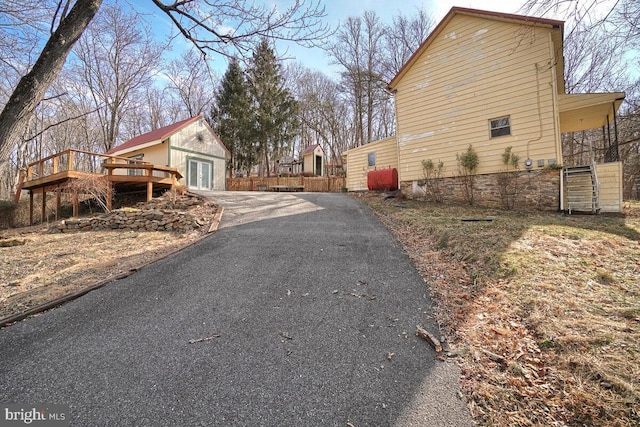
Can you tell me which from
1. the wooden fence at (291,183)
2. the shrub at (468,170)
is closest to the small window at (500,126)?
the shrub at (468,170)

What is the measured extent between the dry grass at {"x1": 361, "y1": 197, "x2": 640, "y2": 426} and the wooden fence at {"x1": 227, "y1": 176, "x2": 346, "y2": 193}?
49.2 feet

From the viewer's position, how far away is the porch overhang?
749 cm

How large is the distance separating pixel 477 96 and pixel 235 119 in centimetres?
1915

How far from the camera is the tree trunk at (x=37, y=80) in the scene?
320 centimetres

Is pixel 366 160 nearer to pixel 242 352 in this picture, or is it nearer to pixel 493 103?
pixel 493 103

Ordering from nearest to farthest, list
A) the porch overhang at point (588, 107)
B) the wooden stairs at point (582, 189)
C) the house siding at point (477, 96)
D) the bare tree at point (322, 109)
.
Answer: the wooden stairs at point (582, 189), the porch overhang at point (588, 107), the house siding at point (477, 96), the bare tree at point (322, 109)

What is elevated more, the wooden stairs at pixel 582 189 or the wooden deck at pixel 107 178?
the wooden deck at pixel 107 178

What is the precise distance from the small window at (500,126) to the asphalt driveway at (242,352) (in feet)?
23.8

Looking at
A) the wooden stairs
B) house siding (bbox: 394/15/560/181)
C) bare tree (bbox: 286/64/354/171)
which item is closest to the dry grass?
the wooden stairs

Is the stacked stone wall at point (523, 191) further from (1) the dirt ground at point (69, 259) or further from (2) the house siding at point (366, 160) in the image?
(1) the dirt ground at point (69, 259)

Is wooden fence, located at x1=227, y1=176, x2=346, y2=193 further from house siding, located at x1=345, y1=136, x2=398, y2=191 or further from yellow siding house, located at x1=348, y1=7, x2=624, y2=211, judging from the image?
yellow siding house, located at x1=348, y1=7, x2=624, y2=211

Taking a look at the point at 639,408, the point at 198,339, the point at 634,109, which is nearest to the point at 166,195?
the point at 198,339

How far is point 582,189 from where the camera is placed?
24.7ft

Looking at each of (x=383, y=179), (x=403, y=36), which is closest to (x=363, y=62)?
(x=403, y=36)
